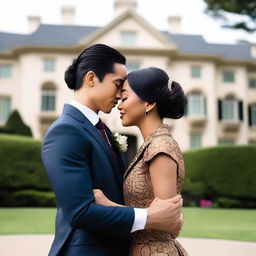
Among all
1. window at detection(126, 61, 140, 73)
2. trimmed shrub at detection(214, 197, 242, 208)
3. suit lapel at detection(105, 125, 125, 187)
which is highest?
window at detection(126, 61, 140, 73)

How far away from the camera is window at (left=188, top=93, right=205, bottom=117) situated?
3291 centimetres

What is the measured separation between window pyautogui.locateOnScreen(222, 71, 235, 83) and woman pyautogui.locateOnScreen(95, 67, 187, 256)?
32363 mm

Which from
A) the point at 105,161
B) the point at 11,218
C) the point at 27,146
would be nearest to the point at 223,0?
the point at 27,146

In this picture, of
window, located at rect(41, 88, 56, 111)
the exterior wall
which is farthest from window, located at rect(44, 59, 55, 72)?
the exterior wall

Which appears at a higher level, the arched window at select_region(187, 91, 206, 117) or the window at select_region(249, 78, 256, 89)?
the window at select_region(249, 78, 256, 89)

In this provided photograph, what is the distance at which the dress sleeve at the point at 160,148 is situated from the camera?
244 centimetres

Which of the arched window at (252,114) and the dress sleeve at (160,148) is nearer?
the dress sleeve at (160,148)

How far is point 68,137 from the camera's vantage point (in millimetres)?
2320

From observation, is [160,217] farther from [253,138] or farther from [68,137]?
[253,138]

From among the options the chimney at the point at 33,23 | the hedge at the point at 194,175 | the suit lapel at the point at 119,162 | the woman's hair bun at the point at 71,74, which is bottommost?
the hedge at the point at 194,175

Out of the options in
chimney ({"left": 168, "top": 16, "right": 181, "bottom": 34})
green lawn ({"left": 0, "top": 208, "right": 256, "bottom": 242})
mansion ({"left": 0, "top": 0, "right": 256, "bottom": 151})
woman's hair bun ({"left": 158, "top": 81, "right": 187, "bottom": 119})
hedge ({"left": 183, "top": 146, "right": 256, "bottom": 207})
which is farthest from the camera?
chimney ({"left": 168, "top": 16, "right": 181, "bottom": 34})

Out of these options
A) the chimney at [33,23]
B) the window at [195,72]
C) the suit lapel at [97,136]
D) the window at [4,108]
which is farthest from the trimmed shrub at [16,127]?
the suit lapel at [97,136]

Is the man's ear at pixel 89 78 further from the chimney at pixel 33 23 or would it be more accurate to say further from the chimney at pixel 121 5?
the chimney at pixel 33 23

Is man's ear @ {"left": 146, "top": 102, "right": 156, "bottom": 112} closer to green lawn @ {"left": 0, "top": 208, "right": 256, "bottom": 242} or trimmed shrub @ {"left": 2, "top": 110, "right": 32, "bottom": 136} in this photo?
green lawn @ {"left": 0, "top": 208, "right": 256, "bottom": 242}
